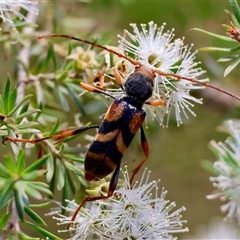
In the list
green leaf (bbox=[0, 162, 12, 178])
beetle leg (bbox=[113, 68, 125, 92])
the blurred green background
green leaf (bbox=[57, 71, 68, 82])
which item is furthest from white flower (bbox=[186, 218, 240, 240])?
green leaf (bbox=[0, 162, 12, 178])

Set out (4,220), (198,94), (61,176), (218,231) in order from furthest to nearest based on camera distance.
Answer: (198,94) → (218,231) → (61,176) → (4,220)

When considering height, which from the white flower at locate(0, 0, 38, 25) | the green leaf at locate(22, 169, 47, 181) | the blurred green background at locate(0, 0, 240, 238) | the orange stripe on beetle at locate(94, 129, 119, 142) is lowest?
the green leaf at locate(22, 169, 47, 181)

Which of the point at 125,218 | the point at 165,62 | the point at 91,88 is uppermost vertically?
the point at 165,62

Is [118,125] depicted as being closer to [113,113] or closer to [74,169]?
[113,113]

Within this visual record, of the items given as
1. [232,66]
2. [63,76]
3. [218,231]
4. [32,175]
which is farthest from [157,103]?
[218,231]

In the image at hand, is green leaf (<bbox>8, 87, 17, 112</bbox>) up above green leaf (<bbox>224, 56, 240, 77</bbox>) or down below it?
below

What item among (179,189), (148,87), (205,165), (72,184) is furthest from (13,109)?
(179,189)

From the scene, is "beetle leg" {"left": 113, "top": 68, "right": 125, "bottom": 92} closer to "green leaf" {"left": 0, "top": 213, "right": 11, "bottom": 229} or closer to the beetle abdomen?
the beetle abdomen
